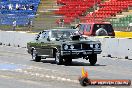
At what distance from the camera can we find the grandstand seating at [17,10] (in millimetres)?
65000

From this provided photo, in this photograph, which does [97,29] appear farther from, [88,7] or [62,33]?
[88,7]

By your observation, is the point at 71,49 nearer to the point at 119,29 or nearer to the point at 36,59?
the point at 36,59

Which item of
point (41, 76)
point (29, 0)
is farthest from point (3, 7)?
point (41, 76)

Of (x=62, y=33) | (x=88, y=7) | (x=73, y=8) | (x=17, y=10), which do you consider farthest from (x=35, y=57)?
(x=17, y=10)

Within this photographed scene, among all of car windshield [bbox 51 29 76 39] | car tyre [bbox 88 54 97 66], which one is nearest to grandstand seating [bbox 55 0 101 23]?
car windshield [bbox 51 29 76 39]

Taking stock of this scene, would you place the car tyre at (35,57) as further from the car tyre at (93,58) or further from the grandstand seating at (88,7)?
the grandstand seating at (88,7)

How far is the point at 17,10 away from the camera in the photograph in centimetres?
6794

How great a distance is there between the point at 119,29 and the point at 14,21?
19.5 meters

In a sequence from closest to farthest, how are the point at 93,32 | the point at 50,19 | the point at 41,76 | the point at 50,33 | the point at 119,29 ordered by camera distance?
the point at 41,76 → the point at 50,33 → the point at 93,32 → the point at 119,29 → the point at 50,19

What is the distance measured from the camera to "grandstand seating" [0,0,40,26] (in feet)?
213

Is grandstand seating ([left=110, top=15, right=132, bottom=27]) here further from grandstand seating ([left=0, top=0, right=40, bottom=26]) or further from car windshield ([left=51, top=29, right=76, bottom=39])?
car windshield ([left=51, top=29, right=76, bottom=39])

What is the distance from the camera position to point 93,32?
1373 inches

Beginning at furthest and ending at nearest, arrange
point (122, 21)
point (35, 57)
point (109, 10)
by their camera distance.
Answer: point (109, 10) < point (122, 21) < point (35, 57)

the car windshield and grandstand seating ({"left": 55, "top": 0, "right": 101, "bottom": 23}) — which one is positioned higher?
the car windshield
